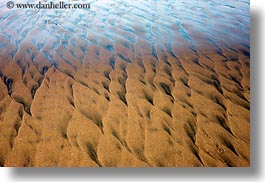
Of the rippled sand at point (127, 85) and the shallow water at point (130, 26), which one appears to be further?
the shallow water at point (130, 26)

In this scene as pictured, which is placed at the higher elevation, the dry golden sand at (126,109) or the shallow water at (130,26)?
the shallow water at (130,26)

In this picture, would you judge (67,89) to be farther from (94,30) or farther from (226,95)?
(226,95)

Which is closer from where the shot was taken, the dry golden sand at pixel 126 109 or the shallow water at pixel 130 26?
the dry golden sand at pixel 126 109

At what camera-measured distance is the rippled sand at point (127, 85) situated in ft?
12.2

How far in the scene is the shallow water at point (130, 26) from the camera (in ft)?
12.8

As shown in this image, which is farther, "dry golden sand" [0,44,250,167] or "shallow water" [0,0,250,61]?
"shallow water" [0,0,250,61]

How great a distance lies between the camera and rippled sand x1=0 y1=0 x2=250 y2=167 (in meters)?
3.71

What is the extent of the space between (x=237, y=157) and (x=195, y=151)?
0.39 m

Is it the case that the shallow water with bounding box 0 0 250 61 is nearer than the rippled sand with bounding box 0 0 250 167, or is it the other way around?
the rippled sand with bounding box 0 0 250 167

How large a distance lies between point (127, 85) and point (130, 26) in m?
0.58

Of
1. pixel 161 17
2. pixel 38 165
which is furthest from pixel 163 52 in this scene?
pixel 38 165

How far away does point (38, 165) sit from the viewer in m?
3.69

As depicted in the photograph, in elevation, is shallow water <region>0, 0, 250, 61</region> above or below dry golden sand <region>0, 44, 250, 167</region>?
above

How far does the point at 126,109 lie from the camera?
3.80 m
